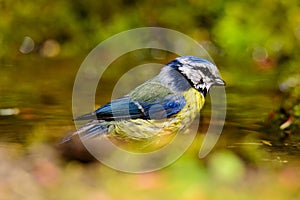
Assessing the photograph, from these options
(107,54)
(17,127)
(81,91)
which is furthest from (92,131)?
(107,54)

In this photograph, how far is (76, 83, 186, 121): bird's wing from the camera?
4.63m

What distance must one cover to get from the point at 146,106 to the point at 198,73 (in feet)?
1.14

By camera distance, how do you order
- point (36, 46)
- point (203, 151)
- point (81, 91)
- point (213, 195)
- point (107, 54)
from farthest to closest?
1. point (36, 46)
2. point (107, 54)
3. point (81, 91)
4. point (203, 151)
5. point (213, 195)

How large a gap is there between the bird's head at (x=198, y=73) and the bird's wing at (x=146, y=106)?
128 millimetres

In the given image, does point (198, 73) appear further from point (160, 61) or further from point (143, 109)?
point (160, 61)

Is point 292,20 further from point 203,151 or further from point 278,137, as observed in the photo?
point 203,151

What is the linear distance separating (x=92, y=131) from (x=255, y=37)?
5.06 metres

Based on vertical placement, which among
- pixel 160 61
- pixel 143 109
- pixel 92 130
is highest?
pixel 143 109

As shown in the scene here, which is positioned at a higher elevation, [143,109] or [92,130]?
[143,109]

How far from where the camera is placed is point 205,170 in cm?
500

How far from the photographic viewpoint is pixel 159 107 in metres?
4.63

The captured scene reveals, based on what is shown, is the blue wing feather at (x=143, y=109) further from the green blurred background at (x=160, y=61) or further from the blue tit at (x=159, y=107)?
the green blurred background at (x=160, y=61)

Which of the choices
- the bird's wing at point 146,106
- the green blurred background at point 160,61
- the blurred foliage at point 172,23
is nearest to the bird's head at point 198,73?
the bird's wing at point 146,106

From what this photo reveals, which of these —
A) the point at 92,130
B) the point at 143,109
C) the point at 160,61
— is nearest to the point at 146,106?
the point at 143,109
